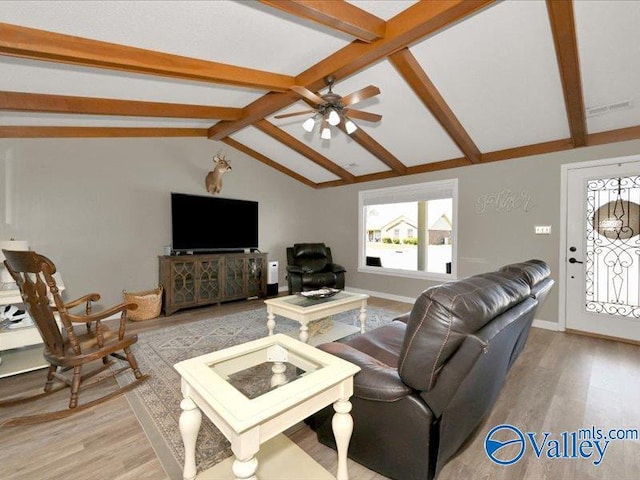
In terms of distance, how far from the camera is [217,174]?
15.7 ft

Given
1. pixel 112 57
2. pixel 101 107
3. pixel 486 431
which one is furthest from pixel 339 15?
pixel 486 431

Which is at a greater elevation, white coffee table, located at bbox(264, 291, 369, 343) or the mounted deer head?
the mounted deer head

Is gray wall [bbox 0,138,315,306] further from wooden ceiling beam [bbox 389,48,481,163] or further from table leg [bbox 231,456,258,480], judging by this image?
table leg [bbox 231,456,258,480]

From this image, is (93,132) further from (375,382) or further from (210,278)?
(375,382)

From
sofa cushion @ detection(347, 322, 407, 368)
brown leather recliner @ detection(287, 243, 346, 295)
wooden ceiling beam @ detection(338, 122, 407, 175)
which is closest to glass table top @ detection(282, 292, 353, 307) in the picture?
sofa cushion @ detection(347, 322, 407, 368)

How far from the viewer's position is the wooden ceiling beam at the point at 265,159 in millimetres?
5313

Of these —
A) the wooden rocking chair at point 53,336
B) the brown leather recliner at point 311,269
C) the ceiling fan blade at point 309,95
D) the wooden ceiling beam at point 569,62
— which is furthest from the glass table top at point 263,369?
the brown leather recliner at point 311,269

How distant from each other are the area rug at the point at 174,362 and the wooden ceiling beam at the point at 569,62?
10.3 feet

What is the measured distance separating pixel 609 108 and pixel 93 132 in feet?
20.1

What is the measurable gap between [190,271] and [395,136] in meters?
3.67

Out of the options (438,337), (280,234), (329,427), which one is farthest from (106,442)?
(280,234)

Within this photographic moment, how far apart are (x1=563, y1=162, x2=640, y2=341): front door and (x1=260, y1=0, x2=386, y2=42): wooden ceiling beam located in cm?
309

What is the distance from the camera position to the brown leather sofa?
1159 mm

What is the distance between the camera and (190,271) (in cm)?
445
